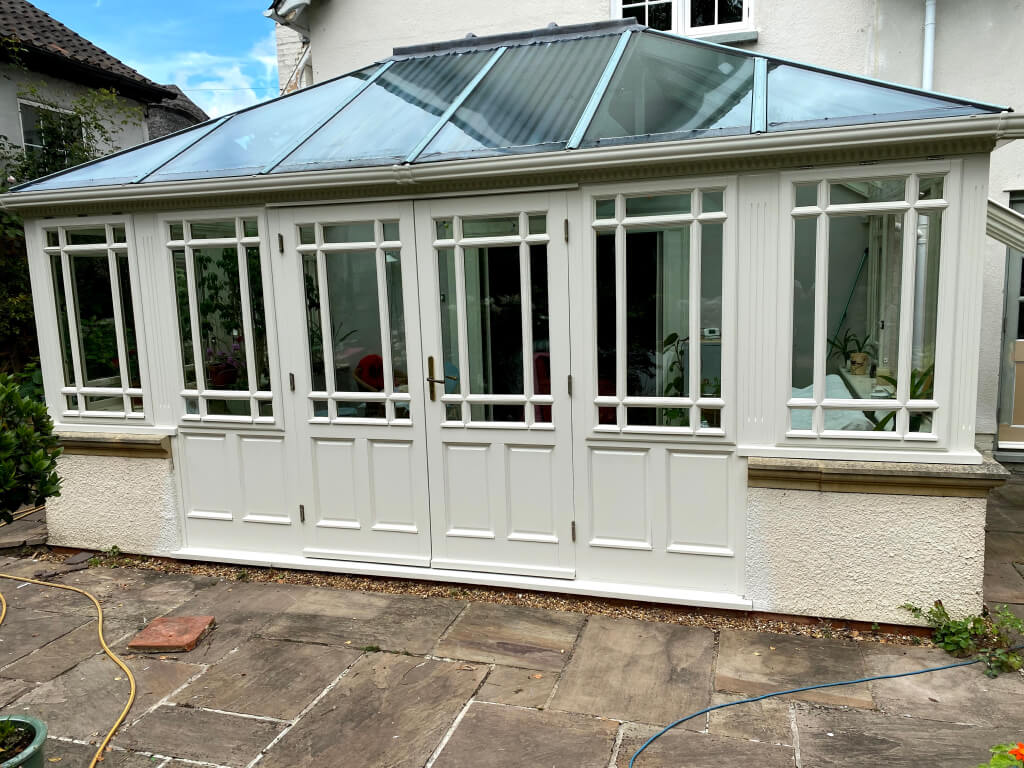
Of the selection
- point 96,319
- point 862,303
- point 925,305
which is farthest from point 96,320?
point 925,305

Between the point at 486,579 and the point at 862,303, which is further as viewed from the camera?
the point at 486,579

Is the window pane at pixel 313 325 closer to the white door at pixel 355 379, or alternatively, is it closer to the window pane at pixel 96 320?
the white door at pixel 355 379

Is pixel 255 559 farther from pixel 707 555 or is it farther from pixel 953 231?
pixel 953 231

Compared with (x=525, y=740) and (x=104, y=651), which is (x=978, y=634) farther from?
(x=104, y=651)

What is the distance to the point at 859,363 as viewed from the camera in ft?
12.6

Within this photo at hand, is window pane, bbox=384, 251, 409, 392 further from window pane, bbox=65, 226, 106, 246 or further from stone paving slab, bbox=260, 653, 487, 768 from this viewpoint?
window pane, bbox=65, 226, 106, 246

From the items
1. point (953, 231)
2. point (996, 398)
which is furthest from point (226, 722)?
point (996, 398)

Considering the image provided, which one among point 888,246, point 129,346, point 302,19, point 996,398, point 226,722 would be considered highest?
point 302,19

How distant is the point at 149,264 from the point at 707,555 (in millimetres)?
4122

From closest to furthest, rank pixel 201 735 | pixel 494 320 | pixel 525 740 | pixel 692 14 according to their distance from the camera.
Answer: pixel 525 740
pixel 201 735
pixel 494 320
pixel 692 14

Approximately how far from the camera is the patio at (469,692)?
298 cm

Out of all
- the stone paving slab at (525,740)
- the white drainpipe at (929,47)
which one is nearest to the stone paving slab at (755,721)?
the stone paving slab at (525,740)

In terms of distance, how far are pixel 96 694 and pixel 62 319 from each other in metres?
2.89

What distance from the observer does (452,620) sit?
163 inches
